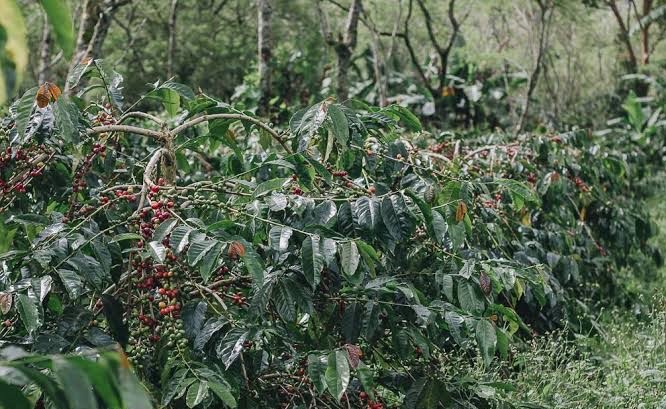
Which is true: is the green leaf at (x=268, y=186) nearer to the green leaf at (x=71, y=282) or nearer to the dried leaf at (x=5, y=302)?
the green leaf at (x=71, y=282)

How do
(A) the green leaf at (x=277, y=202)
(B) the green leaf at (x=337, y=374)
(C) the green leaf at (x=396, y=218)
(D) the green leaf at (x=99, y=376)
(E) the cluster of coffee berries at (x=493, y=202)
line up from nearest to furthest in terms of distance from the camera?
(D) the green leaf at (x=99, y=376), (B) the green leaf at (x=337, y=374), (A) the green leaf at (x=277, y=202), (C) the green leaf at (x=396, y=218), (E) the cluster of coffee berries at (x=493, y=202)

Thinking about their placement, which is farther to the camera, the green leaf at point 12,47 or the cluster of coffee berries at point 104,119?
the cluster of coffee berries at point 104,119

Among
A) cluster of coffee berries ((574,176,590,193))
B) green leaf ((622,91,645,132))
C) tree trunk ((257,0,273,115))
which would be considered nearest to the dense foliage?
cluster of coffee berries ((574,176,590,193))

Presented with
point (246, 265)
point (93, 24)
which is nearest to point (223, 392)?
point (246, 265)

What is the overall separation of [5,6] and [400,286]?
211 centimetres

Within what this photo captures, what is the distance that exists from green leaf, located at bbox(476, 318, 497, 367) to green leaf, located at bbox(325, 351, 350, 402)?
46 centimetres

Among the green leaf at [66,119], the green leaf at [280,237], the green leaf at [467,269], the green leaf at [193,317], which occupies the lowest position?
the green leaf at [467,269]

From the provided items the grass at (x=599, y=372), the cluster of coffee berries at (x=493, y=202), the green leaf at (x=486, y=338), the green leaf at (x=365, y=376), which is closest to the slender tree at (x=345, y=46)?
the cluster of coffee berries at (x=493, y=202)

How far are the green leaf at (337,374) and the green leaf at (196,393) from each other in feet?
1.01

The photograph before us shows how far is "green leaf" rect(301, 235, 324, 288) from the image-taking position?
97.2 inches

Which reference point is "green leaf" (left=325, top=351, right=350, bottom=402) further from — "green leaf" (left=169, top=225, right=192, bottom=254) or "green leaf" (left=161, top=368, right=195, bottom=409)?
"green leaf" (left=169, top=225, right=192, bottom=254)

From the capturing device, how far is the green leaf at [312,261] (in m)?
2.47

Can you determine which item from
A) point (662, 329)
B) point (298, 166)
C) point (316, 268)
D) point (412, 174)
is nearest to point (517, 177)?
point (662, 329)

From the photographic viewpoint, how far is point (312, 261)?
2486mm
